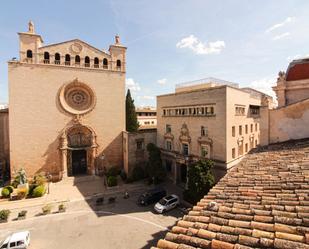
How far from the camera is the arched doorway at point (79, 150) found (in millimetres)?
29000

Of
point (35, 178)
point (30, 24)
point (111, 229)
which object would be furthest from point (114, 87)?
point (111, 229)

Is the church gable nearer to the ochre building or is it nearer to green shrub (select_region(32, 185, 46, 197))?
the ochre building

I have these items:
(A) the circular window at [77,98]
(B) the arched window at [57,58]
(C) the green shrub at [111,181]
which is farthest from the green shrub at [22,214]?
(B) the arched window at [57,58]

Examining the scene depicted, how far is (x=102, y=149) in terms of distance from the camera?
30891 mm

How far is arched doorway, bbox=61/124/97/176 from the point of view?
95.1 feet

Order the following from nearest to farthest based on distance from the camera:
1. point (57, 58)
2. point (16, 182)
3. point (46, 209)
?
point (46, 209)
point (16, 182)
point (57, 58)

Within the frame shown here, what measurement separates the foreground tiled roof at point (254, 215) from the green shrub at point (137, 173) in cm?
2132

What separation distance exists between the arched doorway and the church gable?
10608 mm

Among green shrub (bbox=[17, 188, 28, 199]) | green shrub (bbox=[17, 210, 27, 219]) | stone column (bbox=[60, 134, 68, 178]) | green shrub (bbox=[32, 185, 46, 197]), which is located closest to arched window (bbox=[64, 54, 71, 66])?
stone column (bbox=[60, 134, 68, 178])

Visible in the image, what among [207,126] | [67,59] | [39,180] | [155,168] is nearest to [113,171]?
[155,168]

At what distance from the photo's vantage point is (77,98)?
30.0 meters

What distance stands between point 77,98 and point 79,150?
311 inches

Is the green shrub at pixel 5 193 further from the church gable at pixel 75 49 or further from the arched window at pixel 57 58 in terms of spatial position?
the church gable at pixel 75 49

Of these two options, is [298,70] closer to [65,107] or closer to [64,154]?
[65,107]
